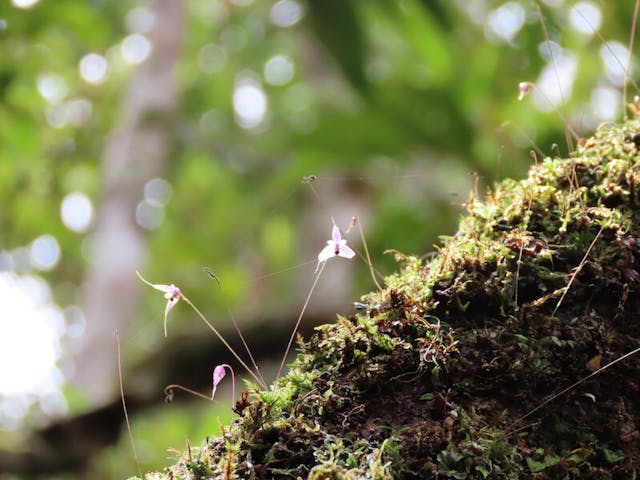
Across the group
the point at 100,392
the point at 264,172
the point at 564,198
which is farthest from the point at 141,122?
the point at 564,198

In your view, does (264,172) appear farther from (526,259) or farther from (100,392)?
(526,259)

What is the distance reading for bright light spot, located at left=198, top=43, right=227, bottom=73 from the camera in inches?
308

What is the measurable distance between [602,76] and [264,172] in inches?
92.0

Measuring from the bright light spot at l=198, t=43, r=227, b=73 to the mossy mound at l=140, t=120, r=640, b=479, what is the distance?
7295 mm

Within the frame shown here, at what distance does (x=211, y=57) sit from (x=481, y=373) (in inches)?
301

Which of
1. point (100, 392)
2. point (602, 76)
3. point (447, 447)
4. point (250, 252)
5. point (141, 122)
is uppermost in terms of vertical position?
point (250, 252)

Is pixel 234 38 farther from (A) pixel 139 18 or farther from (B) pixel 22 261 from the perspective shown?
(B) pixel 22 261

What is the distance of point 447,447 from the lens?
0.69m

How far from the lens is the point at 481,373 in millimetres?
758

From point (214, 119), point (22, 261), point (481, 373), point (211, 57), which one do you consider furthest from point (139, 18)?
point (481, 373)

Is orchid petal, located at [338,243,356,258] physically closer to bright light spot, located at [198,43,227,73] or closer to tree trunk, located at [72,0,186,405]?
tree trunk, located at [72,0,186,405]

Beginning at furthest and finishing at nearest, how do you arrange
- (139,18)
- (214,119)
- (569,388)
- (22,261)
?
(214,119), (139,18), (22,261), (569,388)

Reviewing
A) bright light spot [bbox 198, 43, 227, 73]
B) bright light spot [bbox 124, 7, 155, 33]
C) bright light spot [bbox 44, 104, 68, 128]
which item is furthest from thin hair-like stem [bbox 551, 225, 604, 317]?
bright light spot [bbox 198, 43, 227, 73]

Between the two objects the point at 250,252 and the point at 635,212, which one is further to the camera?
the point at 250,252
